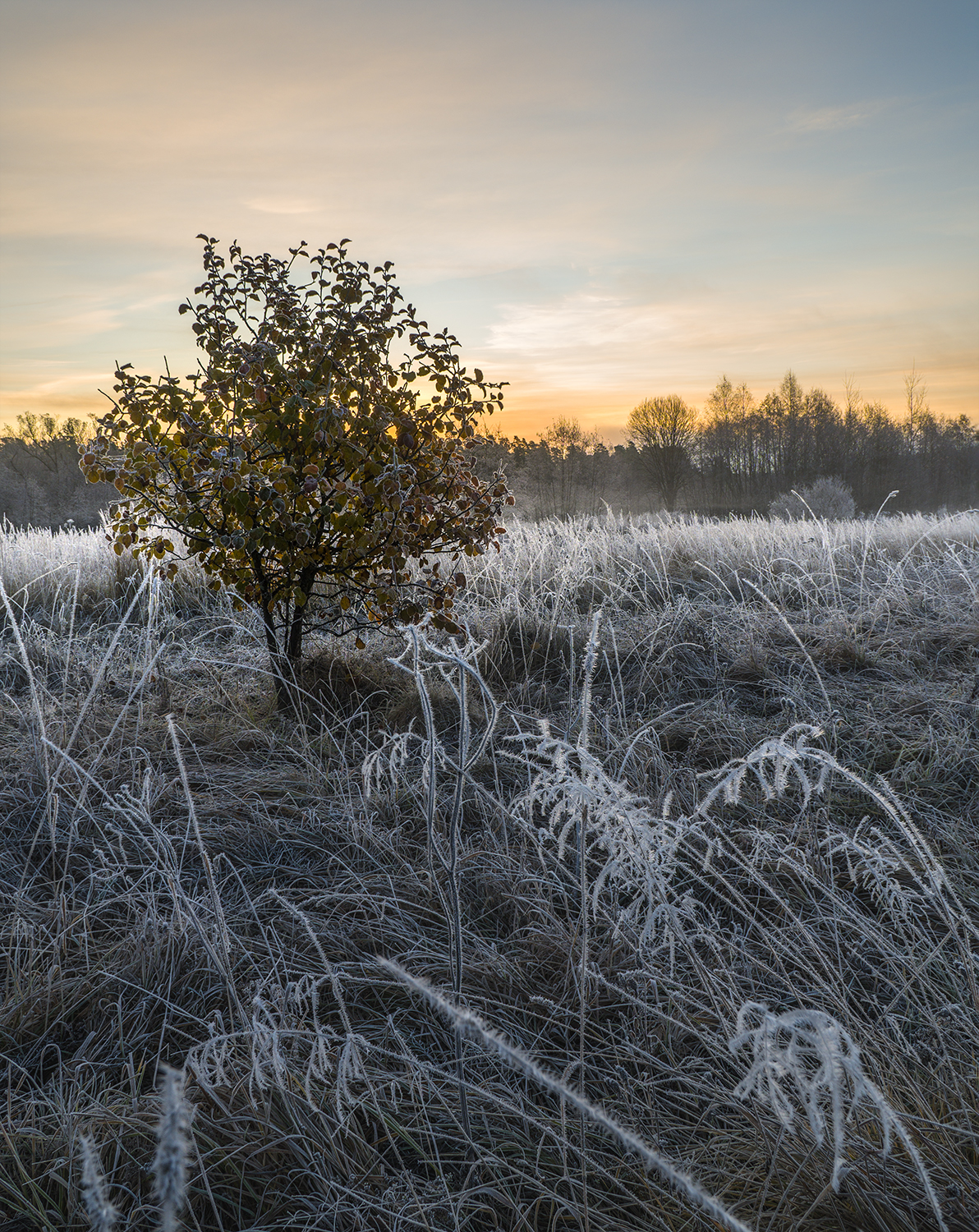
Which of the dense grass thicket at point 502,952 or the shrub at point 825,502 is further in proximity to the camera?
the shrub at point 825,502

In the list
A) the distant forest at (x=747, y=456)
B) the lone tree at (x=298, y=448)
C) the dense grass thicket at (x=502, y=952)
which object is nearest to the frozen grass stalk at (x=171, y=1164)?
the dense grass thicket at (x=502, y=952)

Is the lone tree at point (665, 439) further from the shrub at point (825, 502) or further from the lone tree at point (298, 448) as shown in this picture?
the lone tree at point (298, 448)

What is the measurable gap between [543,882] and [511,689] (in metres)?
1.63

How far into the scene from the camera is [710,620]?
4.43m

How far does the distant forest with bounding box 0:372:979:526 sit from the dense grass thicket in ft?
109

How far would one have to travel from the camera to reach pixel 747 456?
41.7 meters

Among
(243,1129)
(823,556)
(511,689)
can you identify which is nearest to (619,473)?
(823,556)

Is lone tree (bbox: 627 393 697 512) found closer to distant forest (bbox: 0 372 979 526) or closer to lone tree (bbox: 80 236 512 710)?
distant forest (bbox: 0 372 979 526)

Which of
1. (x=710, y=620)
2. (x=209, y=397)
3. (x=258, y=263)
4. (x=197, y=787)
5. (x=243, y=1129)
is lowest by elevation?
(x=243, y=1129)

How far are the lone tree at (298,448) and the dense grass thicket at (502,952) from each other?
481mm

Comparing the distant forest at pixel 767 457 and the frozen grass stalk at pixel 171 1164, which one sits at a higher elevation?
the distant forest at pixel 767 457

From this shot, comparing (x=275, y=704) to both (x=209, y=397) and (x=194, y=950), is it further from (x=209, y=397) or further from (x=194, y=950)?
(x=194, y=950)

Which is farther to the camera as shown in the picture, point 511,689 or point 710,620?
point 710,620

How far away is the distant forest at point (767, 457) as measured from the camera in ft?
128
